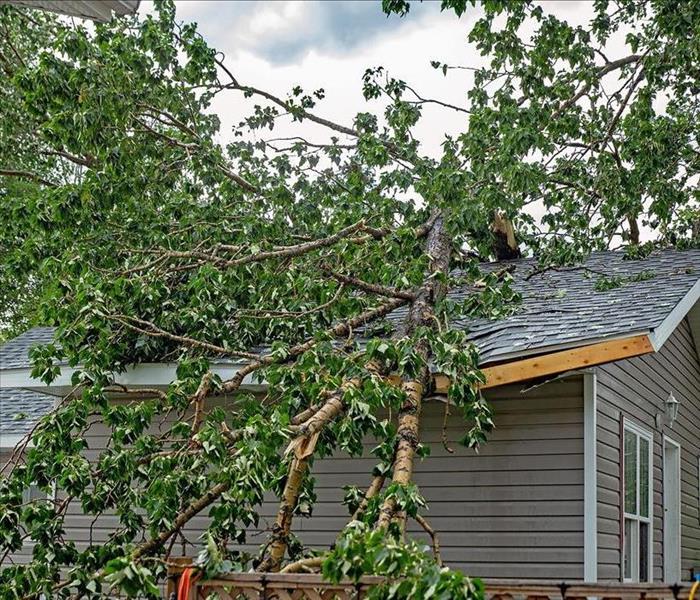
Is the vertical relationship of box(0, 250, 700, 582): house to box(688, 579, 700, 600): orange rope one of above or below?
above

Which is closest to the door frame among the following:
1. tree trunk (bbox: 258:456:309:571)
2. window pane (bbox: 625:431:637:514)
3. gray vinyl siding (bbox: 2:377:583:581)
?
window pane (bbox: 625:431:637:514)

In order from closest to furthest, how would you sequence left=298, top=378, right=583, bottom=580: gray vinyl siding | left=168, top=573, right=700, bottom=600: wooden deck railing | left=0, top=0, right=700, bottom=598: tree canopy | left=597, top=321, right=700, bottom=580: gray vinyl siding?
left=168, top=573, right=700, bottom=600: wooden deck railing
left=0, top=0, right=700, bottom=598: tree canopy
left=298, top=378, right=583, bottom=580: gray vinyl siding
left=597, top=321, right=700, bottom=580: gray vinyl siding

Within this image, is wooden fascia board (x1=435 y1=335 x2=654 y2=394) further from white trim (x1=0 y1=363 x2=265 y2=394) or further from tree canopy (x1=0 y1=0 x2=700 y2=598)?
white trim (x1=0 y1=363 x2=265 y2=394)

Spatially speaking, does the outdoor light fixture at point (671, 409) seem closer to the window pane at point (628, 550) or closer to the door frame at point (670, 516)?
the door frame at point (670, 516)

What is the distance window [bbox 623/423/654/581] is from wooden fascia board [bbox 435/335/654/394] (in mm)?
1589

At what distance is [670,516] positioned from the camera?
9.23 meters

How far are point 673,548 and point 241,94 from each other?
6.56m

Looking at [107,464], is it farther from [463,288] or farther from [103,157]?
[463,288]

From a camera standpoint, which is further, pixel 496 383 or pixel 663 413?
pixel 663 413

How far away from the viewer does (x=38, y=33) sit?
57.4 feet

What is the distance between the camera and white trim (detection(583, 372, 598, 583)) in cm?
681

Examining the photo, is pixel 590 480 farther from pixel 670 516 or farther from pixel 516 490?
pixel 670 516

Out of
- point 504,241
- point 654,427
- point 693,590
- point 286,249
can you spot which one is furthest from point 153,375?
point 504,241

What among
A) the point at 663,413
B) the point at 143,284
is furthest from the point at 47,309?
the point at 663,413
